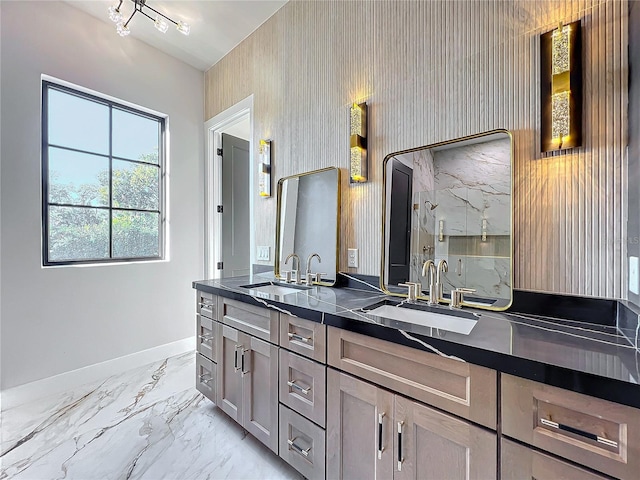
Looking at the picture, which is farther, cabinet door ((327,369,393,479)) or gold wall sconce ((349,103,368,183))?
gold wall sconce ((349,103,368,183))

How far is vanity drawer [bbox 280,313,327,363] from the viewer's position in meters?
1.25

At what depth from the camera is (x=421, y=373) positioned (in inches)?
38.2

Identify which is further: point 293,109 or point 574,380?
point 293,109

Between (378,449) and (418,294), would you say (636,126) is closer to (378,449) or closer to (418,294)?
(418,294)

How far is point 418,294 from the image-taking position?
1502mm

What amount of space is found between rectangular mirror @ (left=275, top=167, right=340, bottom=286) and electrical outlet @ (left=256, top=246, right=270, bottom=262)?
6.5 inches

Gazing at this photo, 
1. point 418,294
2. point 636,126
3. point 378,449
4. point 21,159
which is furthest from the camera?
point 21,159

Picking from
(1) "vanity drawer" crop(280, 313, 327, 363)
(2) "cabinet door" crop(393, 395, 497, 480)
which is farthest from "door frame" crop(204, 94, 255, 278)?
(2) "cabinet door" crop(393, 395, 497, 480)

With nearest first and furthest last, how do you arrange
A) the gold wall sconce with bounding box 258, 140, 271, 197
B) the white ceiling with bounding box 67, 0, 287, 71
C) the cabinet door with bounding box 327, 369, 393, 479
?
1. the cabinet door with bounding box 327, 369, 393, 479
2. the white ceiling with bounding box 67, 0, 287, 71
3. the gold wall sconce with bounding box 258, 140, 271, 197

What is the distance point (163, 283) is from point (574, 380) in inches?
118

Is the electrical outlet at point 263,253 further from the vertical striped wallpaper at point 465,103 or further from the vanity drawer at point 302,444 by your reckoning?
the vanity drawer at point 302,444

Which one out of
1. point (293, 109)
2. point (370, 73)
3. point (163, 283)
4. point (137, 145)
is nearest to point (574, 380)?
A: point (370, 73)

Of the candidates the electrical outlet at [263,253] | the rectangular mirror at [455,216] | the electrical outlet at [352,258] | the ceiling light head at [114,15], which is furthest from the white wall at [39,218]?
the rectangular mirror at [455,216]

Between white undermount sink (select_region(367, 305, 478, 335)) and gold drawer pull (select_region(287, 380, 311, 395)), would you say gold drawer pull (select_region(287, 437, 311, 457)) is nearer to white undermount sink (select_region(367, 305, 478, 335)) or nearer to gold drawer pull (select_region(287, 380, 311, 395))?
gold drawer pull (select_region(287, 380, 311, 395))
